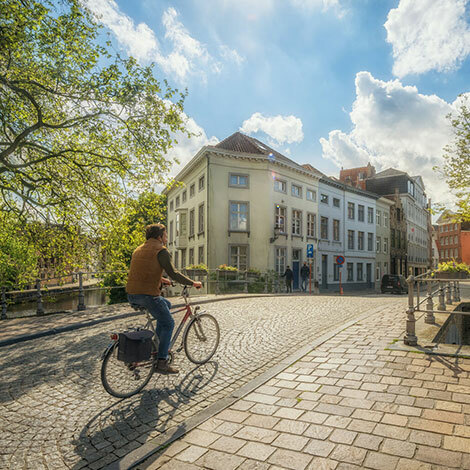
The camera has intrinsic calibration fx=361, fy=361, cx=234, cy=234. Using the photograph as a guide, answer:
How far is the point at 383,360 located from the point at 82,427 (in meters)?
3.93

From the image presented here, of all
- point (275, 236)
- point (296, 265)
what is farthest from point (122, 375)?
point (296, 265)

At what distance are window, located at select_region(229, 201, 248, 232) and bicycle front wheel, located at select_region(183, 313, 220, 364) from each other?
20.3 metres

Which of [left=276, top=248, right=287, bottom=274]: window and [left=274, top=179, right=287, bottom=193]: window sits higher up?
[left=274, top=179, right=287, bottom=193]: window

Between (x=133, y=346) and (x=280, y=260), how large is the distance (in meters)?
24.3

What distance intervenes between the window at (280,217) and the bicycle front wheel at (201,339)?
22.2 m

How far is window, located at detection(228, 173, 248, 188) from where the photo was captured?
25859 millimetres

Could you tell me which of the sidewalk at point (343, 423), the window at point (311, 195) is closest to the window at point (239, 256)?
the window at point (311, 195)

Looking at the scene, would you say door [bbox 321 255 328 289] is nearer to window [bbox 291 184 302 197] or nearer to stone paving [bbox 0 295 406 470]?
window [bbox 291 184 302 197]

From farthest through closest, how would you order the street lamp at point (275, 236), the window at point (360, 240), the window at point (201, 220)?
the window at point (360, 240) < the window at point (201, 220) < the street lamp at point (275, 236)

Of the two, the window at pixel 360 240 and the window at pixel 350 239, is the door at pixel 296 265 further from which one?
the window at pixel 360 240

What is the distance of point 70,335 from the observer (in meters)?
7.64

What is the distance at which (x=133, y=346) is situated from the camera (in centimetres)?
394

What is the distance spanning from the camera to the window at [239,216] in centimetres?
2586

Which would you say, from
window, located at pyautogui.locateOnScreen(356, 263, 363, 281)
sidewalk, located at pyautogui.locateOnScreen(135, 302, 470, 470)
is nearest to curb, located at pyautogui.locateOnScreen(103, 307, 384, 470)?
sidewalk, located at pyautogui.locateOnScreen(135, 302, 470, 470)
